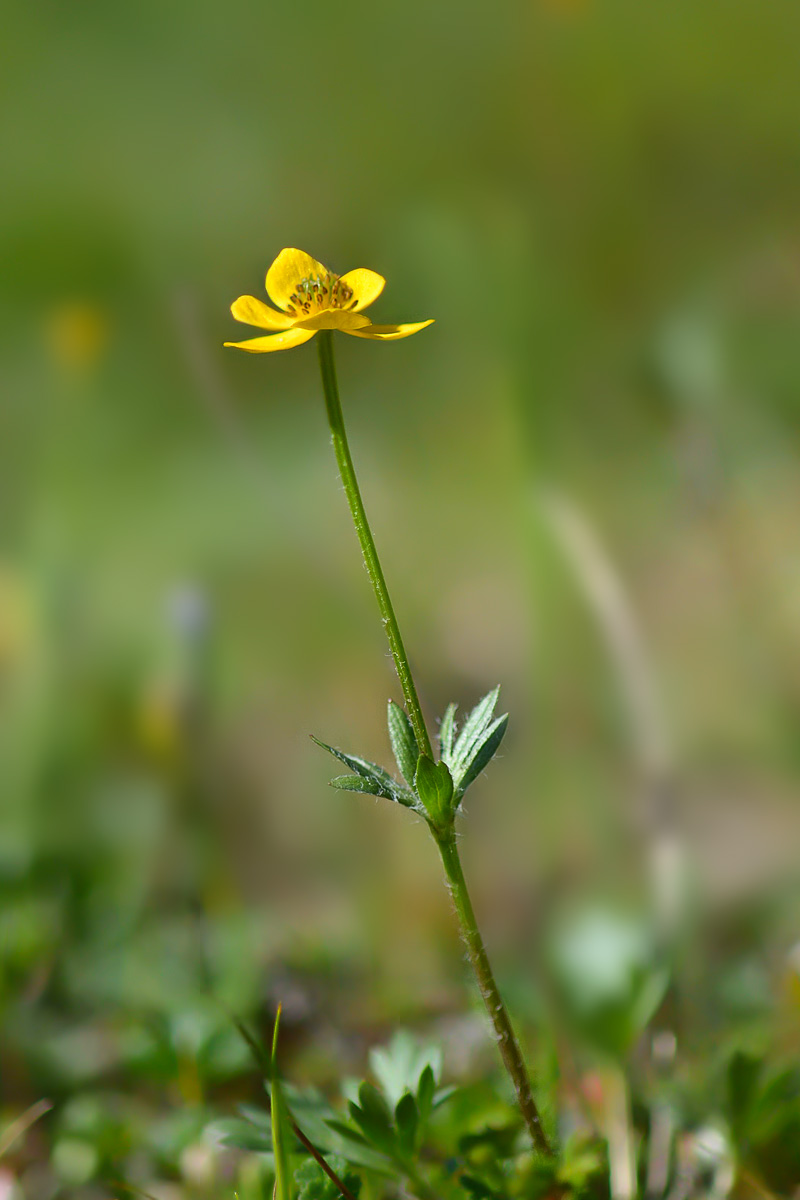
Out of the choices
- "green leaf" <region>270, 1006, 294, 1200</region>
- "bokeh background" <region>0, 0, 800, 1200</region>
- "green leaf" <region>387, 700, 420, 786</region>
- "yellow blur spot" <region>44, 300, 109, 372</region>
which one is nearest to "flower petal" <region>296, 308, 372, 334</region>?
"green leaf" <region>387, 700, 420, 786</region>

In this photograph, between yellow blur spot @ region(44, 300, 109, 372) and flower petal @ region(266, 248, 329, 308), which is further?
yellow blur spot @ region(44, 300, 109, 372)

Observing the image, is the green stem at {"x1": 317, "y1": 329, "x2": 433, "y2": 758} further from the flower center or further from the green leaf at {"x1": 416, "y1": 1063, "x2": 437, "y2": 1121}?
the green leaf at {"x1": 416, "y1": 1063, "x2": 437, "y2": 1121}

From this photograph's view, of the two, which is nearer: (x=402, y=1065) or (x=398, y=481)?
(x=402, y=1065)

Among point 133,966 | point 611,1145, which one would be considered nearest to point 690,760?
point 611,1145

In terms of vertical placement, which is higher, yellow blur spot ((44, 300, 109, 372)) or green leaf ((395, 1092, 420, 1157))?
yellow blur spot ((44, 300, 109, 372))

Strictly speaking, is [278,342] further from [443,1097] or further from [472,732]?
[443,1097]

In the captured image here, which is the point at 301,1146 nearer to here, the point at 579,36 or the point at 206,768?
the point at 206,768

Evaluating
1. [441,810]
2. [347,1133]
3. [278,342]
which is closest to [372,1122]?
[347,1133]

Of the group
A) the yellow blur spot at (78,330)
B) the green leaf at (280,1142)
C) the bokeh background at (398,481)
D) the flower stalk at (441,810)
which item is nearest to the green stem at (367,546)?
the flower stalk at (441,810)

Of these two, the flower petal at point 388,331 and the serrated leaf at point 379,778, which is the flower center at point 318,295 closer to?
the flower petal at point 388,331
